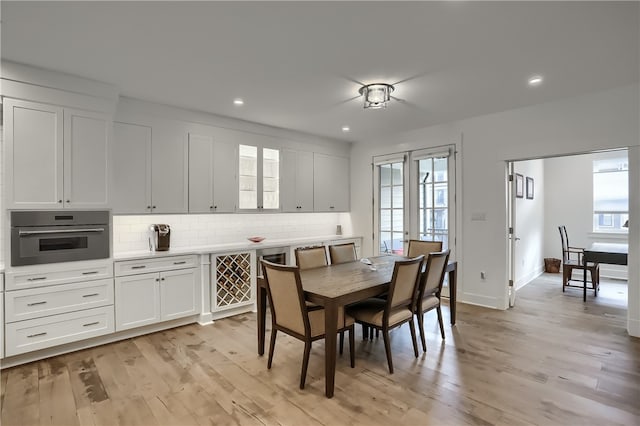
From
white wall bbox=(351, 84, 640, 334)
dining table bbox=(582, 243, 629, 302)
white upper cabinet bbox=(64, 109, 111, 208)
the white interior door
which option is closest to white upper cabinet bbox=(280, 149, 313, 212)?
white wall bbox=(351, 84, 640, 334)

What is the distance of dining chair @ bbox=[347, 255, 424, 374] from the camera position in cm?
275

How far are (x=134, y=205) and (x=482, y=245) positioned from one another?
4.53 m

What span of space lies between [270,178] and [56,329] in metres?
3.10

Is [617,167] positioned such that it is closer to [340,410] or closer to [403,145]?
[403,145]

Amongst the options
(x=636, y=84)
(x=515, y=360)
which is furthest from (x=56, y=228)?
(x=636, y=84)

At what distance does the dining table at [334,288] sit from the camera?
2420mm

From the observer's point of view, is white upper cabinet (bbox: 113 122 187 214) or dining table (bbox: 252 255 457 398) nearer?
dining table (bbox: 252 255 457 398)

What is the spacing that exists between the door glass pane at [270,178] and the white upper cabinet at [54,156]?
2.12 m

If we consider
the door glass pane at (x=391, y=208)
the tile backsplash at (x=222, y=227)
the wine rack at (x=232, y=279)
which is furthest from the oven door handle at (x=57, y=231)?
the door glass pane at (x=391, y=208)

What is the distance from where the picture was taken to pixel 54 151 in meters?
3.08

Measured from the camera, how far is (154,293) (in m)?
3.68

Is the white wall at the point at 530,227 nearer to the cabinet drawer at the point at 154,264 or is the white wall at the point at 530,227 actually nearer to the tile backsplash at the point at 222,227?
the tile backsplash at the point at 222,227

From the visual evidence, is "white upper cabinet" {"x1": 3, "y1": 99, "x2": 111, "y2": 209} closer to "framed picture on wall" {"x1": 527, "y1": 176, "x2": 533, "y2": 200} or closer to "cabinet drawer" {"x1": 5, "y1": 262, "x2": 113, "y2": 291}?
"cabinet drawer" {"x1": 5, "y1": 262, "x2": 113, "y2": 291}

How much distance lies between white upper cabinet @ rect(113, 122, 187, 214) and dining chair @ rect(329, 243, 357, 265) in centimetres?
195
